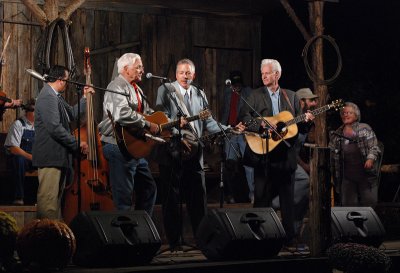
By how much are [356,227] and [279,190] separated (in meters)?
0.94

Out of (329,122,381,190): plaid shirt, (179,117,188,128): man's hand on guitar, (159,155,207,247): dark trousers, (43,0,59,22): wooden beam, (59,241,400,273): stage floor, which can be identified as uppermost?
(43,0,59,22): wooden beam

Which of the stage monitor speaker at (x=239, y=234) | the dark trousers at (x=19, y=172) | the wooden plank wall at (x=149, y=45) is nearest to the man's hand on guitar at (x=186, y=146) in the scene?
the stage monitor speaker at (x=239, y=234)

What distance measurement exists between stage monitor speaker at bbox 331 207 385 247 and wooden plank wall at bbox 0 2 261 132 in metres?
5.56

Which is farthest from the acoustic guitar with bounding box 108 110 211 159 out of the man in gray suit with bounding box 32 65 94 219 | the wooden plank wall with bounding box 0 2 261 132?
the wooden plank wall with bounding box 0 2 261 132

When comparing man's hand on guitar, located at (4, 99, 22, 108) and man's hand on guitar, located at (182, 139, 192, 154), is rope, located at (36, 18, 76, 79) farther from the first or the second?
man's hand on guitar, located at (182, 139, 192, 154)

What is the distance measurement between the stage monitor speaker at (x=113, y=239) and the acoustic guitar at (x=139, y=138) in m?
0.83

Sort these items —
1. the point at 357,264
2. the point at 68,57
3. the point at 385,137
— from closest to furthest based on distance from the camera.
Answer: the point at 357,264 → the point at 68,57 → the point at 385,137

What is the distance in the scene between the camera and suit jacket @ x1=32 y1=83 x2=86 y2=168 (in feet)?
30.9

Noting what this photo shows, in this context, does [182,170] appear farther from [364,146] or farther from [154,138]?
[364,146]

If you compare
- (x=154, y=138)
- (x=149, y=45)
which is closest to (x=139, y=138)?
(x=154, y=138)

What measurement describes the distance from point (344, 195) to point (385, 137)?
201 inches

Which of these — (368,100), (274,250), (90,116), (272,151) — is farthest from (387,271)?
(368,100)

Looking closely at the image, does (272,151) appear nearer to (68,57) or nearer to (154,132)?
(154,132)

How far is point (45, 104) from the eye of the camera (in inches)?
372
